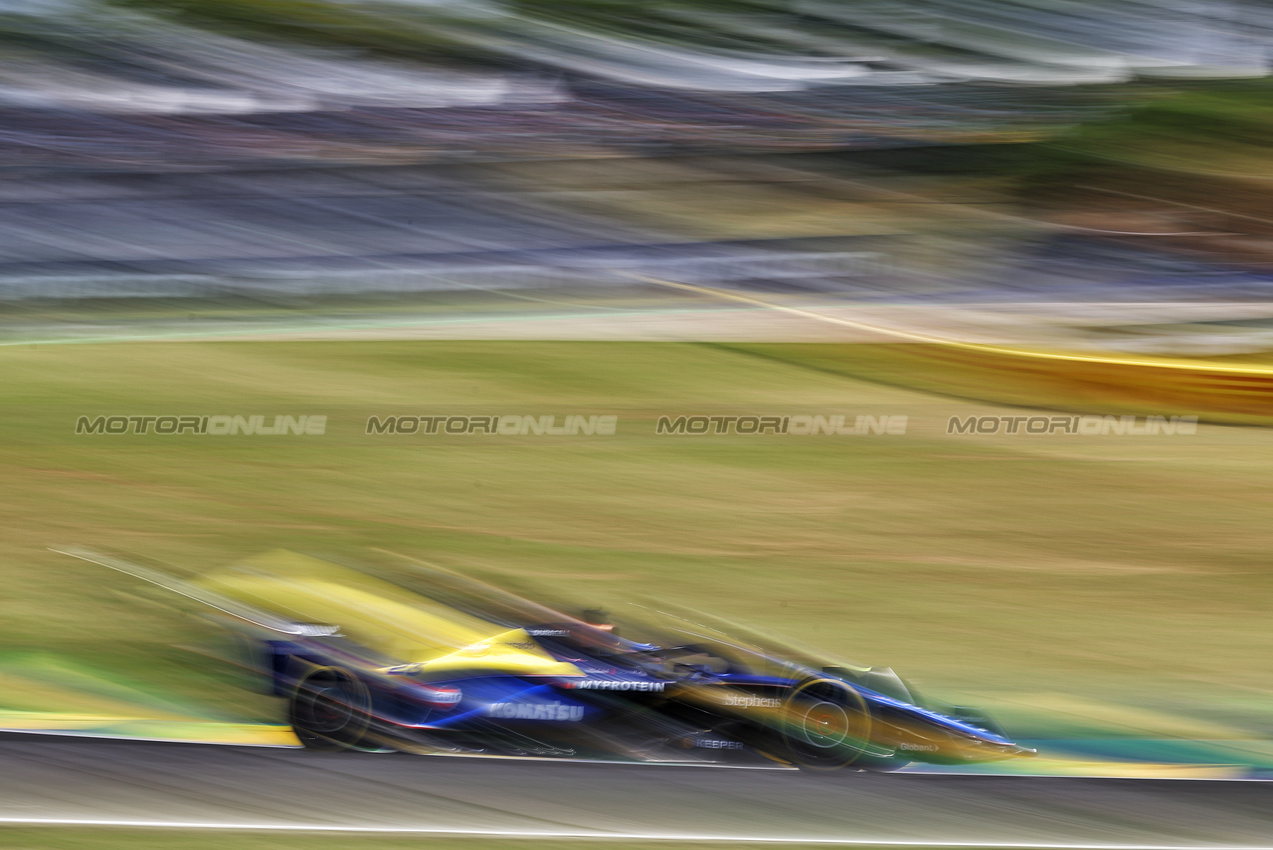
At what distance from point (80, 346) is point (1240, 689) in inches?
175

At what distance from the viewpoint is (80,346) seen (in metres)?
4.41

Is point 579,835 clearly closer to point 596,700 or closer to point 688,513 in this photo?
point 596,700

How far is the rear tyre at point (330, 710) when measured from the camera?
2.62m

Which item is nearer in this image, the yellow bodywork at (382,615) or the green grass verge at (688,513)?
the yellow bodywork at (382,615)

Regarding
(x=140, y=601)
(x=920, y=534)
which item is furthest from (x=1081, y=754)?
(x=140, y=601)

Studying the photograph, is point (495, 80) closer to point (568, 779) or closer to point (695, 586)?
point (695, 586)

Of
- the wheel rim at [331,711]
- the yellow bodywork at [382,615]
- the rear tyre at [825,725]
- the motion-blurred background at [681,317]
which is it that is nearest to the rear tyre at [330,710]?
the wheel rim at [331,711]

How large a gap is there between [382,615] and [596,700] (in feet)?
2.28

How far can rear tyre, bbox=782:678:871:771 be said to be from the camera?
2.67 m

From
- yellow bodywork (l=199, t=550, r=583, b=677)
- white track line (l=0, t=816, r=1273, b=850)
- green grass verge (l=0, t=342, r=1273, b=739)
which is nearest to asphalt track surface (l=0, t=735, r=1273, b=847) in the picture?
white track line (l=0, t=816, r=1273, b=850)

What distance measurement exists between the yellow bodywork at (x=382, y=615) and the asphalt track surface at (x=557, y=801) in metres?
0.28

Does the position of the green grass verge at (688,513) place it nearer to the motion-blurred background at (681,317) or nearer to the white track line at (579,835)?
A: the motion-blurred background at (681,317)

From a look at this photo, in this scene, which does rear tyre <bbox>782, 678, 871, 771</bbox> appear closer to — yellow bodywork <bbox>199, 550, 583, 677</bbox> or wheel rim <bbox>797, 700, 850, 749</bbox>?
wheel rim <bbox>797, 700, 850, 749</bbox>

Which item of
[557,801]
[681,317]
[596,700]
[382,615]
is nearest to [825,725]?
[596,700]
